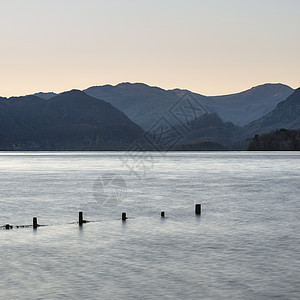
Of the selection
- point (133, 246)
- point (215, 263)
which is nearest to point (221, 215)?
point (133, 246)

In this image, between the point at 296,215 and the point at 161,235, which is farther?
the point at 296,215

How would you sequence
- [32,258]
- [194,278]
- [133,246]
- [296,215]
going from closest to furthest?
[194,278] → [32,258] → [133,246] → [296,215]

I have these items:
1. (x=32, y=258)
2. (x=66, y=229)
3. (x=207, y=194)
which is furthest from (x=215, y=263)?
(x=207, y=194)

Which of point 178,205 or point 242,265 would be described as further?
point 178,205

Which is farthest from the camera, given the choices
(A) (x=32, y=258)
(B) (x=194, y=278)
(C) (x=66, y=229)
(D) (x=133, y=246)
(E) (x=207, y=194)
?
(E) (x=207, y=194)

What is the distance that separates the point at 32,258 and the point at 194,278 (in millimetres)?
11310

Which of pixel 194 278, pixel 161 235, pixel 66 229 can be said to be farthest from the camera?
pixel 66 229

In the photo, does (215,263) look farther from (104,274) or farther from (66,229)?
(66,229)

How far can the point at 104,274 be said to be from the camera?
29984 millimetres

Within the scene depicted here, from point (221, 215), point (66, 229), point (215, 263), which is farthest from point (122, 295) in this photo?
point (221, 215)

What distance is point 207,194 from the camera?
91.2 meters

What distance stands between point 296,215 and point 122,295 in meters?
38.5

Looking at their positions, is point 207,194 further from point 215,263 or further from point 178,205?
point 215,263

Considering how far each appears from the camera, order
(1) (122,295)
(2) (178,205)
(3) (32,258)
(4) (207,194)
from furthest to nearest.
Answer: (4) (207,194) → (2) (178,205) → (3) (32,258) → (1) (122,295)
